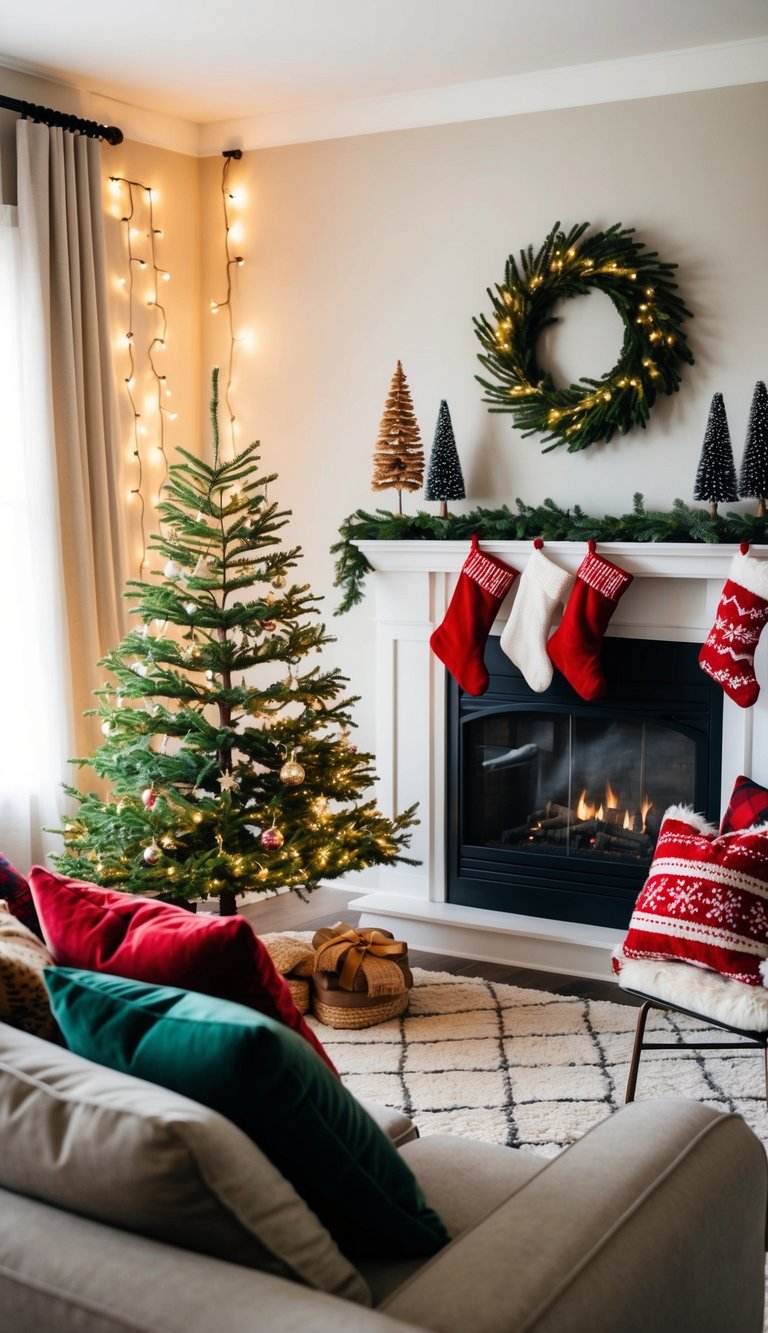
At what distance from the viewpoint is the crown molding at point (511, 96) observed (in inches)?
153

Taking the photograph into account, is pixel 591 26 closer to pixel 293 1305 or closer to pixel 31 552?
pixel 31 552

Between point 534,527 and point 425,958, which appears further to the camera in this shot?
point 425,958

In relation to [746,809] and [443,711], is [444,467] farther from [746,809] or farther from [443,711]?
[746,809]

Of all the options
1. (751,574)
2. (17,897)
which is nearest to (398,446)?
(751,574)

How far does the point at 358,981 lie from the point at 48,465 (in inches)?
77.2

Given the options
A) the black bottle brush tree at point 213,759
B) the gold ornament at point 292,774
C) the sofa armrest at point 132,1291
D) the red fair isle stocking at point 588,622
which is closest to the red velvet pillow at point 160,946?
the sofa armrest at point 132,1291

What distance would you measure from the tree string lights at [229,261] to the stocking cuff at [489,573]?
135 centimetres

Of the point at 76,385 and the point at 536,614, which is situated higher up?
the point at 76,385

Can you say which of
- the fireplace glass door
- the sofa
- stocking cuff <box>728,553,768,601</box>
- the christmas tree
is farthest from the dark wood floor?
the sofa

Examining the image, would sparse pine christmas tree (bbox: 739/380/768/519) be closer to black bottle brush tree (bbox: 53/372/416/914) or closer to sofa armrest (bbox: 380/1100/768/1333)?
black bottle brush tree (bbox: 53/372/416/914)

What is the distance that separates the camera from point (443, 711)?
438 centimetres

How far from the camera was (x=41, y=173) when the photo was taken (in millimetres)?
4184

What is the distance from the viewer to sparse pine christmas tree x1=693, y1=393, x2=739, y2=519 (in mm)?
3744

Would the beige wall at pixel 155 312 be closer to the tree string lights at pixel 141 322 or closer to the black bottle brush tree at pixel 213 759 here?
the tree string lights at pixel 141 322
